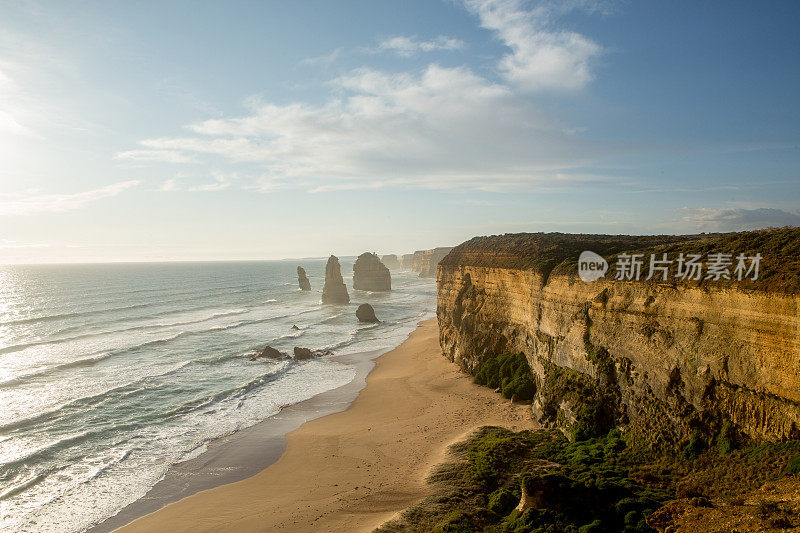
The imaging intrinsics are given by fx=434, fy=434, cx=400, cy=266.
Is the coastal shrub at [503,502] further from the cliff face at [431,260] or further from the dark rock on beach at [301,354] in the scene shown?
the cliff face at [431,260]

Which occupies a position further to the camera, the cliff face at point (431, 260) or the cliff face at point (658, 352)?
the cliff face at point (431, 260)

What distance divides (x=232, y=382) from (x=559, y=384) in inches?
1004

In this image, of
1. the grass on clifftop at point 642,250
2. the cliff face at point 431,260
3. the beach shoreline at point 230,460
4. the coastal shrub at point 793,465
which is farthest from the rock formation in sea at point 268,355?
the cliff face at point 431,260

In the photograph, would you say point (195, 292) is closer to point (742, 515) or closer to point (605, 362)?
point (605, 362)

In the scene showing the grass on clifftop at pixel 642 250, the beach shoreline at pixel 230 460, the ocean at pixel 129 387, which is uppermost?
the grass on clifftop at pixel 642 250

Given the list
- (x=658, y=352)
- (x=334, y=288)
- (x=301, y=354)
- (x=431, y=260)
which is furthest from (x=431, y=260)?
(x=658, y=352)

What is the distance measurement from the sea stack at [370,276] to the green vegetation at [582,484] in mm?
92463

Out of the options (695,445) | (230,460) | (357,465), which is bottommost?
(230,460)

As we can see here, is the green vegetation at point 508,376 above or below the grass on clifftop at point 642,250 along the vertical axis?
below

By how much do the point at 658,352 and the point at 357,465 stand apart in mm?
13835

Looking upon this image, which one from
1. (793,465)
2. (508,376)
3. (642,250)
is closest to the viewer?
(793,465)

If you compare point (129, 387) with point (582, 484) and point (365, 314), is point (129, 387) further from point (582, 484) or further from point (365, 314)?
point (365, 314)

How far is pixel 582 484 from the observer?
534 inches

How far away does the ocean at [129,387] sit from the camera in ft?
64.7
